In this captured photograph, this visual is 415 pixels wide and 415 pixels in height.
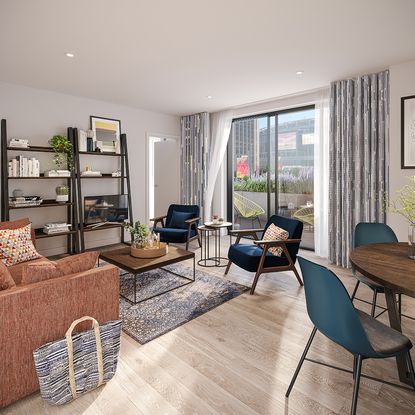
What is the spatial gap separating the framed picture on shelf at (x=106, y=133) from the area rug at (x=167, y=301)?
2542 mm

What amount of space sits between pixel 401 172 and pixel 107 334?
3.61 metres

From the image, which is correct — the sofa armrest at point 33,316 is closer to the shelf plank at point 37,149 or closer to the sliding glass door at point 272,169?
the shelf plank at point 37,149

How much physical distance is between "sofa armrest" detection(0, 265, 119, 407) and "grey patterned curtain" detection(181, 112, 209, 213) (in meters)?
4.48

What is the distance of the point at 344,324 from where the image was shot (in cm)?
142

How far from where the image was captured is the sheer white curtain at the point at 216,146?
5.96 metres

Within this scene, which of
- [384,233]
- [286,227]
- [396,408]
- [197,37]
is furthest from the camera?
[286,227]

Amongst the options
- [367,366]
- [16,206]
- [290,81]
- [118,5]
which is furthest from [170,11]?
[16,206]

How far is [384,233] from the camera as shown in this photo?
2713 millimetres

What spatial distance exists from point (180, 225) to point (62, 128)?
2515 mm

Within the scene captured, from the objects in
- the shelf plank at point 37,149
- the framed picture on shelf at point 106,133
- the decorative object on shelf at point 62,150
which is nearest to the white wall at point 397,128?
the framed picture on shelf at point 106,133

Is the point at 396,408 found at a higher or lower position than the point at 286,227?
lower

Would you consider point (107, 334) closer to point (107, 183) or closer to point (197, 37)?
point (197, 37)

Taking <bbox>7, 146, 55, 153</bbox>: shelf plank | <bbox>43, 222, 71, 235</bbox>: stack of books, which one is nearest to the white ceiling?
<bbox>7, 146, 55, 153</bbox>: shelf plank

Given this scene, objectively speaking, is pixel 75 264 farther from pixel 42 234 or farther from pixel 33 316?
pixel 42 234
